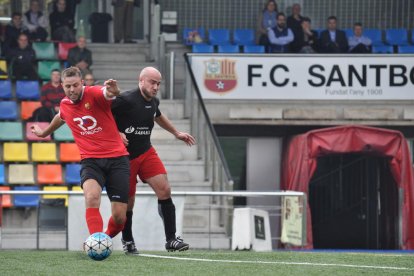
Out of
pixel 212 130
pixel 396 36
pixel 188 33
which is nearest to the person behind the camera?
pixel 212 130

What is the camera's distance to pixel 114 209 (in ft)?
37.6

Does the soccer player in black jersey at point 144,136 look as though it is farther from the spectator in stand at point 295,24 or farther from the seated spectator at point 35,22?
the spectator in stand at point 295,24

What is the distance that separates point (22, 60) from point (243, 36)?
5254 mm

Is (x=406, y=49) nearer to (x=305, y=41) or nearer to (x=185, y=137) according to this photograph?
(x=305, y=41)

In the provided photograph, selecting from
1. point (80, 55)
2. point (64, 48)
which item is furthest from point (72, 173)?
point (64, 48)

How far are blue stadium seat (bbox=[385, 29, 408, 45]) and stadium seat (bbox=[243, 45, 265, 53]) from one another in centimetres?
317

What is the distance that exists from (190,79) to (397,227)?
471 cm

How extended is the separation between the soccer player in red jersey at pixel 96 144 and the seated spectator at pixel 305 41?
13.1 metres

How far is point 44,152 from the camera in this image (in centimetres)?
2155

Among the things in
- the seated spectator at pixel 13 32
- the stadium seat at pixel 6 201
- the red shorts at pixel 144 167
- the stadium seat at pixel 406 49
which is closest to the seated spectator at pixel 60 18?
the seated spectator at pixel 13 32

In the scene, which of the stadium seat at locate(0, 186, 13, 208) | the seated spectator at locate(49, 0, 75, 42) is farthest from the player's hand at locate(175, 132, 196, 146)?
the seated spectator at locate(49, 0, 75, 42)

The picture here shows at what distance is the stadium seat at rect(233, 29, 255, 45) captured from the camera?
25953 millimetres

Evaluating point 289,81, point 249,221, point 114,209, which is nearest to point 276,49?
point 289,81

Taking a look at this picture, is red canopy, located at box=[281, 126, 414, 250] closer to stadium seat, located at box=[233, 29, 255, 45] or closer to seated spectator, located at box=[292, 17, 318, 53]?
seated spectator, located at box=[292, 17, 318, 53]
